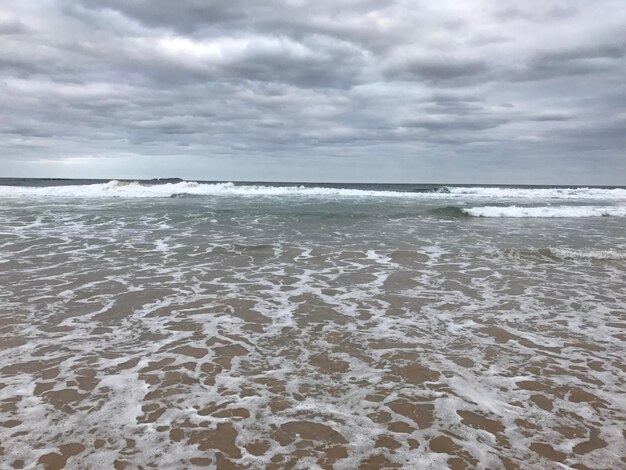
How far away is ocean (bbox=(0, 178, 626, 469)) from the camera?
3.14 meters

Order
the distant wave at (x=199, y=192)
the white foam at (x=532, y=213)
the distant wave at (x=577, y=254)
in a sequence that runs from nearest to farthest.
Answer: the distant wave at (x=577, y=254) < the white foam at (x=532, y=213) < the distant wave at (x=199, y=192)

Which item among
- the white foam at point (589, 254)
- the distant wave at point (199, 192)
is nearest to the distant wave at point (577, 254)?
the white foam at point (589, 254)

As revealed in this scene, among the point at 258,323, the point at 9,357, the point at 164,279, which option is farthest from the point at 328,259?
the point at 9,357

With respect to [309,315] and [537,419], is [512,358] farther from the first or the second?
[309,315]

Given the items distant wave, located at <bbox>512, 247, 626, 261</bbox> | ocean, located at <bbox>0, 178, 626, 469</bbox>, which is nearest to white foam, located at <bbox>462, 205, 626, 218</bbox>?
distant wave, located at <bbox>512, 247, 626, 261</bbox>

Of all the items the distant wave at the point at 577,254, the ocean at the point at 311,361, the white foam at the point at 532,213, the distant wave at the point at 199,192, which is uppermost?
the distant wave at the point at 199,192

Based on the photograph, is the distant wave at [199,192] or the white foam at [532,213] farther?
the distant wave at [199,192]

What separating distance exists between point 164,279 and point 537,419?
647cm

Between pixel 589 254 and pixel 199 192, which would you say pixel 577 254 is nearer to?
pixel 589 254

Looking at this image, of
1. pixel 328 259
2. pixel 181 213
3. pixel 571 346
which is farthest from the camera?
pixel 181 213

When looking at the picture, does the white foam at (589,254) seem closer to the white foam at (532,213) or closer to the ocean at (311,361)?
the ocean at (311,361)

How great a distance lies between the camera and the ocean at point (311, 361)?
10.3 ft

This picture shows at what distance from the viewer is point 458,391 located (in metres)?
3.97

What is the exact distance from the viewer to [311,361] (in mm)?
4586
